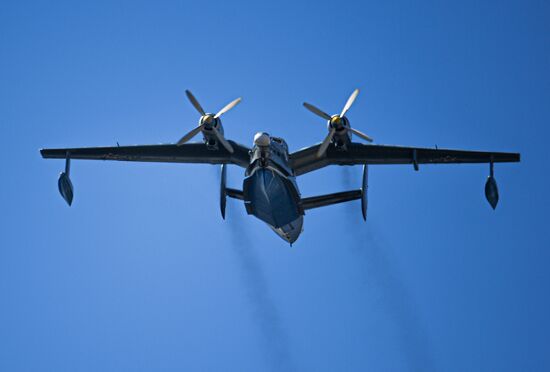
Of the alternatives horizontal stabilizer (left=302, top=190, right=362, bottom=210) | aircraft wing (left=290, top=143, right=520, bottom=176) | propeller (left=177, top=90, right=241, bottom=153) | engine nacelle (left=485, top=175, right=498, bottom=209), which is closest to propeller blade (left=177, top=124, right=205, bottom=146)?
propeller (left=177, top=90, right=241, bottom=153)

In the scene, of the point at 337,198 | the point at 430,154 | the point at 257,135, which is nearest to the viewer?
the point at 257,135

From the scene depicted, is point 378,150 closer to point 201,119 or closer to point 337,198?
point 337,198

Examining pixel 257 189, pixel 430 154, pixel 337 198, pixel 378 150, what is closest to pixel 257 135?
pixel 257 189

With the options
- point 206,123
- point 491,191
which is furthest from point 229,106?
point 491,191

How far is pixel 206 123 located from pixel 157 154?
319 cm

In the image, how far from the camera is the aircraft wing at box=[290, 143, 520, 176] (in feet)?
90.6

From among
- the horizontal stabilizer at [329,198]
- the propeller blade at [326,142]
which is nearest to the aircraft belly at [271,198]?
the horizontal stabilizer at [329,198]

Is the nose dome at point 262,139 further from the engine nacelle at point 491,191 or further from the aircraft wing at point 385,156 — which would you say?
the engine nacelle at point 491,191

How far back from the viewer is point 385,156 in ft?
91.7

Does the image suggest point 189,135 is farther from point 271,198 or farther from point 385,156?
point 385,156

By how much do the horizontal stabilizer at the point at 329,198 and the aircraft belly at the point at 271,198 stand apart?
1.60ft

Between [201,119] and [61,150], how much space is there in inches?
219

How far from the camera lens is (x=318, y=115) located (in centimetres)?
2655

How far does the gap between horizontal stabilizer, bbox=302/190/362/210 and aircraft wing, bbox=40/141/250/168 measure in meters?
3.20
